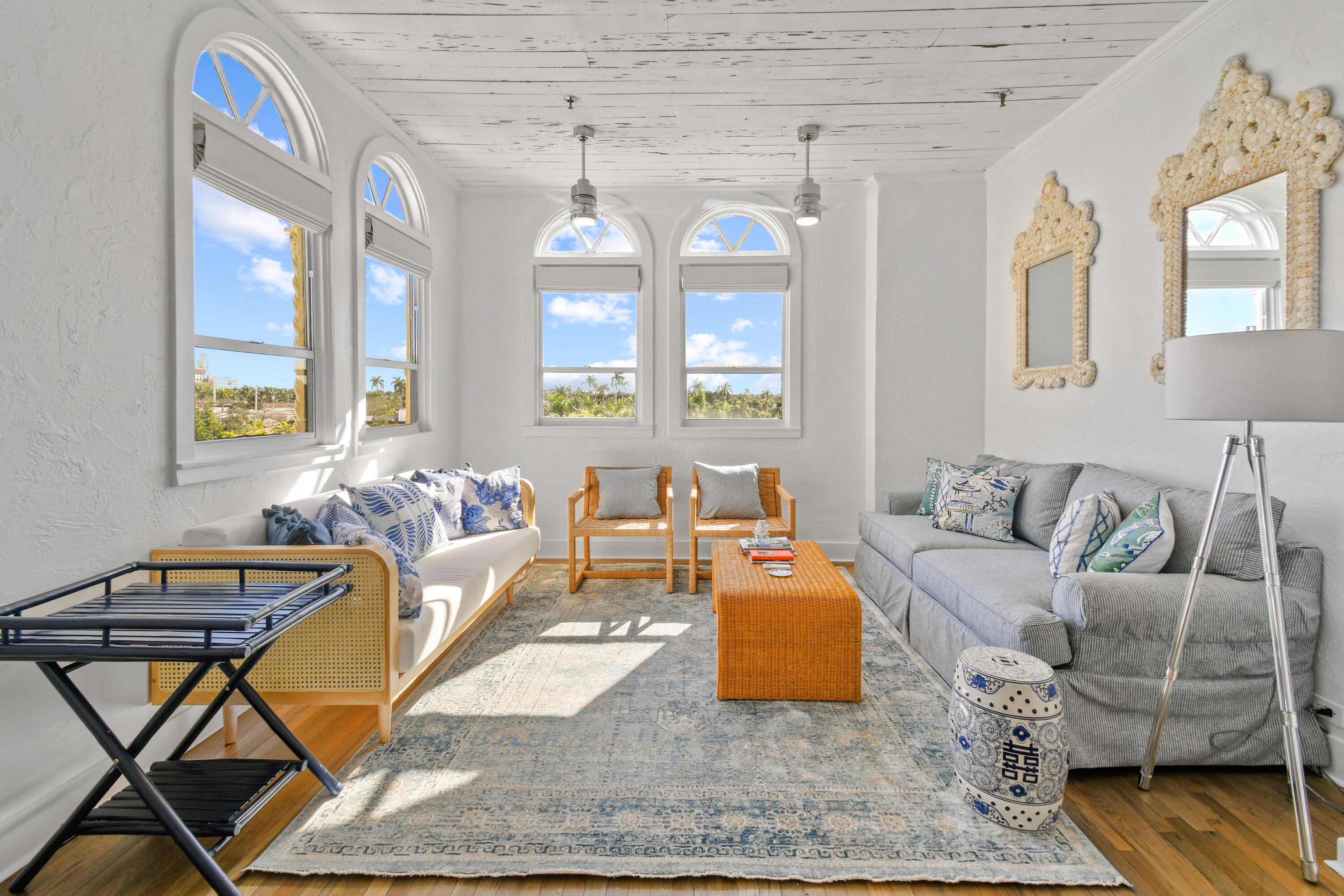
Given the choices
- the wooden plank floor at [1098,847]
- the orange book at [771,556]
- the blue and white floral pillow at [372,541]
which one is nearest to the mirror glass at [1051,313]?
the orange book at [771,556]

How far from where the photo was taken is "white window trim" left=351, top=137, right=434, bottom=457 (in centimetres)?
360

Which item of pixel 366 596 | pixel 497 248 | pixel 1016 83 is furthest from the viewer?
pixel 497 248

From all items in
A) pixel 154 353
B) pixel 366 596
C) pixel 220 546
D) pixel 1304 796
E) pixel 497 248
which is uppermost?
pixel 497 248

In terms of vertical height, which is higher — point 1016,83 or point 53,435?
point 1016,83

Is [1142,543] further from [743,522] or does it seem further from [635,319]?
[635,319]

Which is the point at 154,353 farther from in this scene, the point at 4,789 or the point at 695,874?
the point at 695,874

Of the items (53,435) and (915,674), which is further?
(915,674)

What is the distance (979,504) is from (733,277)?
2512 mm

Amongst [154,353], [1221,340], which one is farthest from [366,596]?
[1221,340]

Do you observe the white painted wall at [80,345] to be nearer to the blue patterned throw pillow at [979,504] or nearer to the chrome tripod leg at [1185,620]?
the chrome tripod leg at [1185,620]

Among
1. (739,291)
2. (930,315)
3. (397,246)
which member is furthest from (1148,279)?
(397,246)

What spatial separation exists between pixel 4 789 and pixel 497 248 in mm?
4259

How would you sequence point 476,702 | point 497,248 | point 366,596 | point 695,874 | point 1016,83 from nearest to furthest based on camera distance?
1. point 695,874
2. point 366,596
3. point 476,702
4. point 1016,83
5. point 497,248

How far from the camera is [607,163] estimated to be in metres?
4.57
